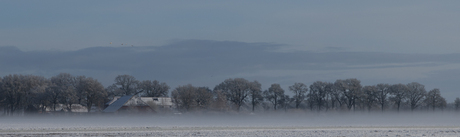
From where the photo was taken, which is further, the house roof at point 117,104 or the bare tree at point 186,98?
the house roof at point 117,104

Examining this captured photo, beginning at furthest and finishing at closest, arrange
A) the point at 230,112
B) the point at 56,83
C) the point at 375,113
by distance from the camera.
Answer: the point at 56,83 < the point at 375,113 < the point at 230,112

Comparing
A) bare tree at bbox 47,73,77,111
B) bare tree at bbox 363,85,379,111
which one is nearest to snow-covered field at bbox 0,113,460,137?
bare tree at bbox 363,85,379,111

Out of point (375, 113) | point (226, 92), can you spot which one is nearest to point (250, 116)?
point (226, 92)

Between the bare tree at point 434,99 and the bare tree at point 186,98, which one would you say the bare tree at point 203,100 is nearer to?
the bare tree at point 186,98

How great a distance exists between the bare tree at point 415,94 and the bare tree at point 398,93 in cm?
79

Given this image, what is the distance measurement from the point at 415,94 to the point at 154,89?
56.2m

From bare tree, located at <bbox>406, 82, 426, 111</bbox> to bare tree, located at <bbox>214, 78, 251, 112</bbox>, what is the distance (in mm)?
31623

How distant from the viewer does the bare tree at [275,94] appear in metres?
100

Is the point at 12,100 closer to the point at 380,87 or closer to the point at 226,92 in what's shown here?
the point at 226,92

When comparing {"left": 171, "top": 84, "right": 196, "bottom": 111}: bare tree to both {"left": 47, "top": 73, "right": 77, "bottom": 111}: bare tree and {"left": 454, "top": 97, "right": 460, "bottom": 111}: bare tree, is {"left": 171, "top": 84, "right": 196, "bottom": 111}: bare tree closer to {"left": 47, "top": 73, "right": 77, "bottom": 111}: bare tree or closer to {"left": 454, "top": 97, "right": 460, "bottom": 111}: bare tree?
{"left": 47, "top": 73, "right": 77, "bottom": 111}: bare tree

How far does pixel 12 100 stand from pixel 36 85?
5.45 meters

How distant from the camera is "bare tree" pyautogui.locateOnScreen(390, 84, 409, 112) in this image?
9675 cm

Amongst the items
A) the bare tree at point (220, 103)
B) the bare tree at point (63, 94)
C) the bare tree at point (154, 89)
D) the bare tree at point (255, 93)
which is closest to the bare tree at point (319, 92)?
the bare tree at point (255, 93)

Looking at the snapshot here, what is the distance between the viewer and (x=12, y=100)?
99562 mm
